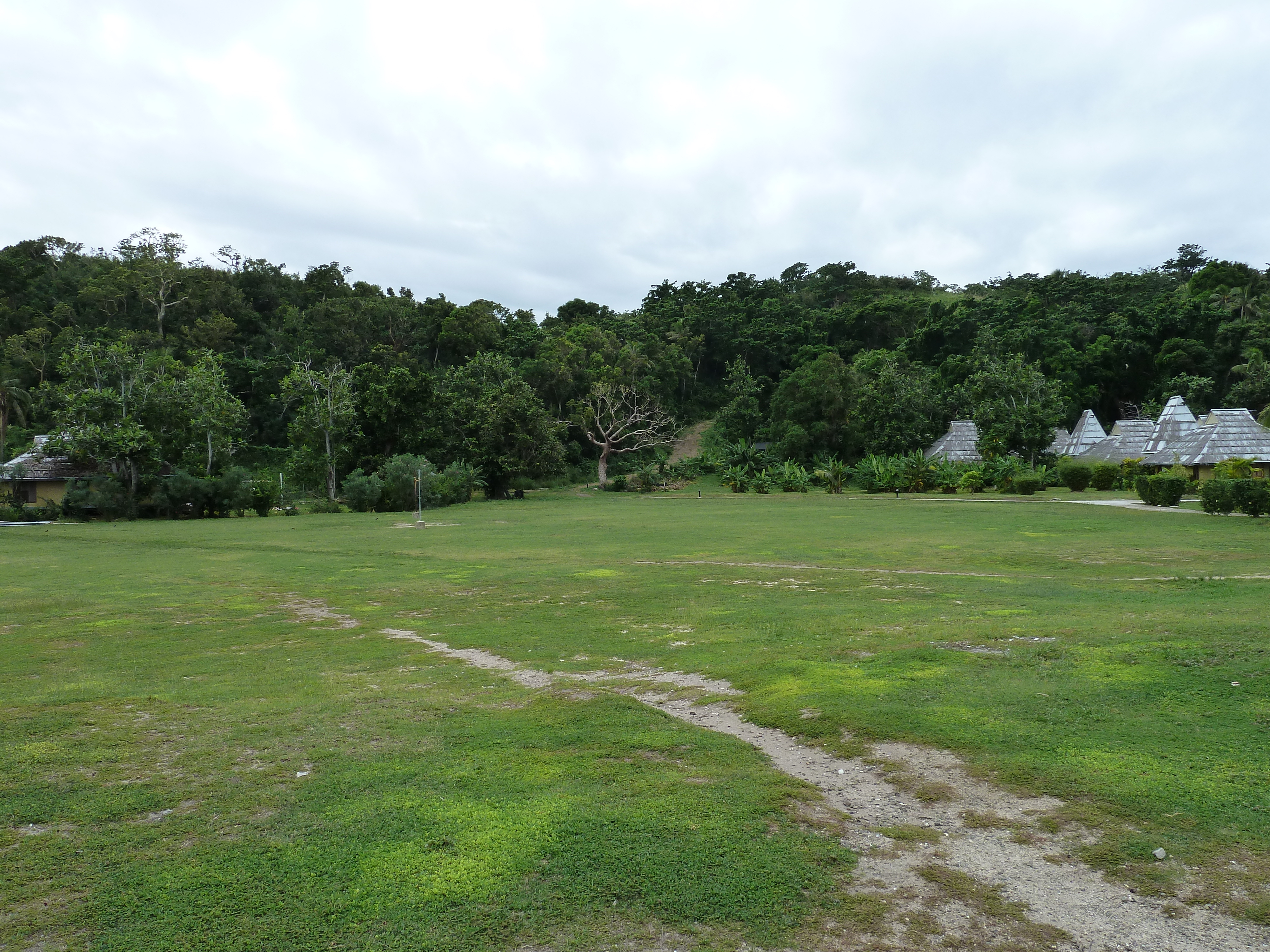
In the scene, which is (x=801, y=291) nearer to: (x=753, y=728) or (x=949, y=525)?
(x=949, y=525)

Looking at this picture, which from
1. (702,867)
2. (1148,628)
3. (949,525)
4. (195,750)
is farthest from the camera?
(949,525)

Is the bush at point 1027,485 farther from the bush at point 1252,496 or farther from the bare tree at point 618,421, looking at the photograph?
the bare tree at point 618,421

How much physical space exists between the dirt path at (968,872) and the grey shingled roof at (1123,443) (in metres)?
47.7

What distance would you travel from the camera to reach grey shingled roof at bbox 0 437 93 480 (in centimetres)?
3916

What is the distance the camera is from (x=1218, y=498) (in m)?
24.4

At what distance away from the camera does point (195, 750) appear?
5.70 m

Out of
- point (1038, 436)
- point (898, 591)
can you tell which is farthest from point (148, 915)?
point (1038, 436)

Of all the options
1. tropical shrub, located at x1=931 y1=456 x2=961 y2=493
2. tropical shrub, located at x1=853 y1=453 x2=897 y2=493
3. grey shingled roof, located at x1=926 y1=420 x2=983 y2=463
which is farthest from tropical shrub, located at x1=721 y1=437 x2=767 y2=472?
tropical shrub, located at x1=931 y1=456 x2=961 y2=493

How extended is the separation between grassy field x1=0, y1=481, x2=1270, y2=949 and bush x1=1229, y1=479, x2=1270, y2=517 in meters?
12.5

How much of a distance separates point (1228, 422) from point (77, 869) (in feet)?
161

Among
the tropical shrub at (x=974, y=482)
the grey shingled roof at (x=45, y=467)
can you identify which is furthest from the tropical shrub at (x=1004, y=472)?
the grey shingled roof at (x=45, y=467)

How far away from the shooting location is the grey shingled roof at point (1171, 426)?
4394 cm

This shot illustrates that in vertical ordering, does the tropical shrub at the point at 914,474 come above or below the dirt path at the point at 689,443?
below

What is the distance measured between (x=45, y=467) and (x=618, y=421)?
32330 mm
